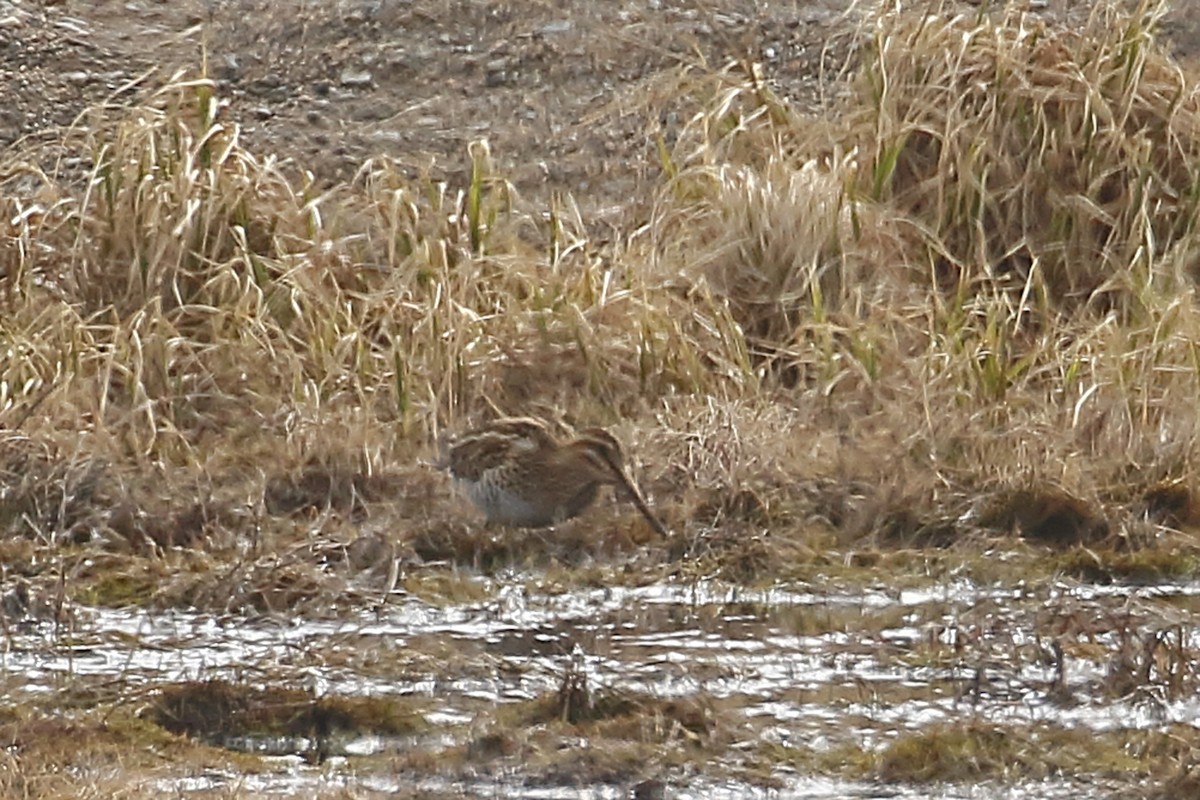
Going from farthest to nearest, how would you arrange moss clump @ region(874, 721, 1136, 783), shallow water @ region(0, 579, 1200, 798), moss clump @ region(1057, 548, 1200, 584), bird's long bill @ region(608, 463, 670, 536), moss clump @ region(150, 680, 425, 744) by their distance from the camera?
1. bird's long bill @ region(608, 463, 670, 536)
2. moss clump @ region(1057, 548, 1200, 584)
3. shallow water @ region(0, 579, 1200, 798)
4. moss clump @ region(150, 680, 425, 744)
5. moss clump @ region(874, 721, 1136, 783)

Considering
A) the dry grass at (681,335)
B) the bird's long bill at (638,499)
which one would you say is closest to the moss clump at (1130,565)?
the dry grass at (681,335)

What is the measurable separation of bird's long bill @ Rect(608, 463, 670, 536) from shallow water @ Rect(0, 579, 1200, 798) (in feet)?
1.28

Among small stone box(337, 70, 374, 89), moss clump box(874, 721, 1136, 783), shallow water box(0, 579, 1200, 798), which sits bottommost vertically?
shallow water box(0, 579, 1200, 798)

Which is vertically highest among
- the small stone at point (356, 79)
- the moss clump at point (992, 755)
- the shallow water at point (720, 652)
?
the small stone at point (356, 79)

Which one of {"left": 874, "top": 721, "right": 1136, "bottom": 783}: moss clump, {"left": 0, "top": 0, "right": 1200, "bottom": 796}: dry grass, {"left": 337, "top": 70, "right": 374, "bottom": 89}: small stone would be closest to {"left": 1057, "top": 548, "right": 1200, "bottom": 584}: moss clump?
{"left": 0, "top": 0, "right": 1200, "bottom": 796}: dry grass

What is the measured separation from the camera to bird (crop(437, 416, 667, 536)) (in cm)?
754

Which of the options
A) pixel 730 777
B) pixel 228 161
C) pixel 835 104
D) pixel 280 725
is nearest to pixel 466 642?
pixel 280 725

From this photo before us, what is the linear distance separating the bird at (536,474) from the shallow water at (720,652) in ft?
1.16

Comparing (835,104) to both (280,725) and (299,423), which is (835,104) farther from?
(280,725)

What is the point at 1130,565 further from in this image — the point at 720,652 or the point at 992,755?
the point at 992,755

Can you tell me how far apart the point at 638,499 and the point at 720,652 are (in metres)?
1.03

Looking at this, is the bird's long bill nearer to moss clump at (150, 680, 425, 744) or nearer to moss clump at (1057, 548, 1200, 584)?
moss clump at (1057, 548, 1200, 584)

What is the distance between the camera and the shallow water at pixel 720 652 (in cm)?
604

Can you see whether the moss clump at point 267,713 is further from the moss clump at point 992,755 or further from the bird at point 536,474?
the bird at point 536,474
